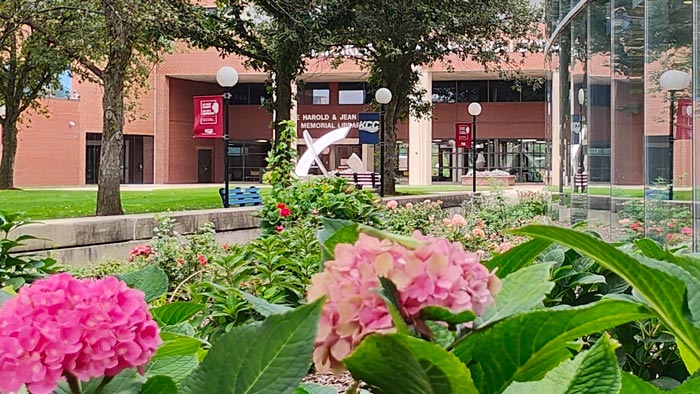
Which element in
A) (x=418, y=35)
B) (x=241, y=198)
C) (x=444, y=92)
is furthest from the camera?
(x=444, y=92)

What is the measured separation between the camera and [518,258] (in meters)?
1.06

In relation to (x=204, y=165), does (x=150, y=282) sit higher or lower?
lower

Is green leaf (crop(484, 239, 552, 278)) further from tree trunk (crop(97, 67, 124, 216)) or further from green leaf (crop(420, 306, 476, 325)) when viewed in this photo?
tree trunk (crop(97, 67, 124, 216))

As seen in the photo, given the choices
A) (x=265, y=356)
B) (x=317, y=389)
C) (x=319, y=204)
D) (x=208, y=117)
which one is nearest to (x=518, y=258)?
(x=317, y=389)

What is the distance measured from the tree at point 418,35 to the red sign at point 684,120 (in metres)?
13.5

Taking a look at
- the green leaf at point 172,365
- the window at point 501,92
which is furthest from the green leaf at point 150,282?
the window at point 501,92

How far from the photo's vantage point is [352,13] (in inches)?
825

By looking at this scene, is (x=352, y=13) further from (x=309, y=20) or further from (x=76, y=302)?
(x=76, y=302)

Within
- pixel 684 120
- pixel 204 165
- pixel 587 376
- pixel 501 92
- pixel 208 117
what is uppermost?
pixel 501 92

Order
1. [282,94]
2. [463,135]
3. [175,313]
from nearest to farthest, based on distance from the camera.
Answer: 1. [175,313]
2. [282,94]
3. [463,135]

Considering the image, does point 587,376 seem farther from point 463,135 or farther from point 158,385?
point 463,135

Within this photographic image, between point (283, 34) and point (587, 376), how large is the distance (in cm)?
1953

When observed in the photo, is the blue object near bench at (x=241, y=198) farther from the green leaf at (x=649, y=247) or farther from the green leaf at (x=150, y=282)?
the green leaf at (x=150, y=282)

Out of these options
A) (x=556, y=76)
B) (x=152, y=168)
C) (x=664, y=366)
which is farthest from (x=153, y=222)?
(x=152, y=168)
